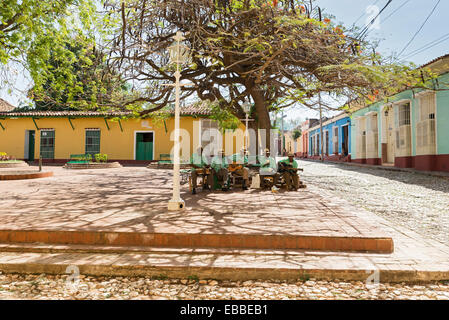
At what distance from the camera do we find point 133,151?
725 inches

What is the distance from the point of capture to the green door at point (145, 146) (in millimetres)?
18359

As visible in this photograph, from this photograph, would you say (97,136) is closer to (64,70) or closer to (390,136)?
(64,70)

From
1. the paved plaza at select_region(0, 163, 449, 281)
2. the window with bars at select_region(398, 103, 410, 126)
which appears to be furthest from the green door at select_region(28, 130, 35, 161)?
the window with bars at select_region(398, 103, 410, 126)

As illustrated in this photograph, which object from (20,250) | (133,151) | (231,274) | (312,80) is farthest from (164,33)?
(133,151)

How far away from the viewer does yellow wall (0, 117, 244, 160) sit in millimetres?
18062

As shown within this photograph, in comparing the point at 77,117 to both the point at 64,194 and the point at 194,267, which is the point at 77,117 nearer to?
the point at 64,194

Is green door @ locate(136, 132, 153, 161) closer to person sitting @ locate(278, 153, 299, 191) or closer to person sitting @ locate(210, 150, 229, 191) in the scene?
person sitting @ locate(210, 150, 229, 191)

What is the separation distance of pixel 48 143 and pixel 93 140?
3144 millimetres

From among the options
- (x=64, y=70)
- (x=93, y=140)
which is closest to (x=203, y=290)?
(x=64, y=70)

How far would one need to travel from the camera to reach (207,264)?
2.76 metres

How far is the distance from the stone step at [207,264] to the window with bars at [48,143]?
1811cm

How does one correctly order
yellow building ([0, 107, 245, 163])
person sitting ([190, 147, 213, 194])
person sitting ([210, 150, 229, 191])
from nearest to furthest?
1. person sitting ([190, 147, 213, 194])
2. person sitting ([210, 150, 229, 191])
3. yellow building ([0, 107, 245, 163])

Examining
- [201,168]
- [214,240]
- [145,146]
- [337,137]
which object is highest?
[337,137]
